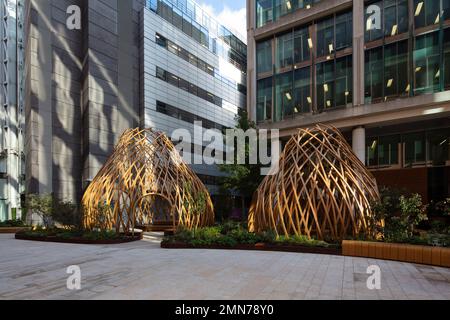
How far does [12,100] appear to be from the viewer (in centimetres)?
4656

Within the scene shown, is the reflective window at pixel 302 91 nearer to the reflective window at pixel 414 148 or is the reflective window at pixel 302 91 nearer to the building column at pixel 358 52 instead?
the building column at pixel 358 52

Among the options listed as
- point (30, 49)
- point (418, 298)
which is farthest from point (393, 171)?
point (30, 49)

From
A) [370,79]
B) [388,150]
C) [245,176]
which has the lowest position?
[245,176]

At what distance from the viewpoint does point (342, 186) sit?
14297 millimetres

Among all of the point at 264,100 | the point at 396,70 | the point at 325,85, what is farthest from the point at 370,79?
the point at 264,100

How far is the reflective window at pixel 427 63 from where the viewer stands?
22.6m

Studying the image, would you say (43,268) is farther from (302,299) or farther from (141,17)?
(141,17)

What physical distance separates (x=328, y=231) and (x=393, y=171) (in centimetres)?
1530

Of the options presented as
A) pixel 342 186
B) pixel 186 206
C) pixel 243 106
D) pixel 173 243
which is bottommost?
pixel 173 243

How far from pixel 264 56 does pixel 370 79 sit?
10.0m

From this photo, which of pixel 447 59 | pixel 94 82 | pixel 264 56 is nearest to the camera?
pixel 447 59

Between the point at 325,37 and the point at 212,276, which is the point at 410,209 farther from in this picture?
the point at 325,37

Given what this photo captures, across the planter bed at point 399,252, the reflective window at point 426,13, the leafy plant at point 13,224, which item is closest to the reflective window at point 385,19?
the reflective window at point 426,13
